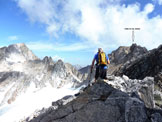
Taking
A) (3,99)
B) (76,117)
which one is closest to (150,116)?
(76,117)

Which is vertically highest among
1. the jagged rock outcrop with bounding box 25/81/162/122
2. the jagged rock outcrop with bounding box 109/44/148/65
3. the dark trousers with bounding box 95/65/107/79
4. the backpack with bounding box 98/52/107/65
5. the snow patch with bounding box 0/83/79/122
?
the jagged rock outcrop with bounding box 109/44/148/65

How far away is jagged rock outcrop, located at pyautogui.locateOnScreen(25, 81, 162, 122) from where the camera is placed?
33.2 ft

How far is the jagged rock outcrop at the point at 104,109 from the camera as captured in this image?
10.1 m

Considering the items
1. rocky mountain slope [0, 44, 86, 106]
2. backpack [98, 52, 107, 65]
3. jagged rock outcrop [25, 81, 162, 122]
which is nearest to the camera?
jagged rock outcrop [25, 81, 162, 122]

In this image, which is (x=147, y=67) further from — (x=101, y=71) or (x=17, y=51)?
(x=17, y=51)

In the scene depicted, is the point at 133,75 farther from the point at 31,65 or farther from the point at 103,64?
the point at 31,65

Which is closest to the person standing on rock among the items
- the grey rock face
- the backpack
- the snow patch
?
the backpack

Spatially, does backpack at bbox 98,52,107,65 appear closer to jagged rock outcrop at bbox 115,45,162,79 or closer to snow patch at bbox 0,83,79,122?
jagged rock outcrop at bbox 115,45,162,79

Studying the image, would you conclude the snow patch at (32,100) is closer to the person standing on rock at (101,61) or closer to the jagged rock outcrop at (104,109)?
the person standing on rock at (101,61)

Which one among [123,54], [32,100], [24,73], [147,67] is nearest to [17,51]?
[24,73]

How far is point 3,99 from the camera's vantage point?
131 meters

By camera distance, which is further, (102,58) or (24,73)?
(24,73)

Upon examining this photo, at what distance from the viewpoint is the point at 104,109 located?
10.8 m

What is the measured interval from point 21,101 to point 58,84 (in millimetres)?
38667
